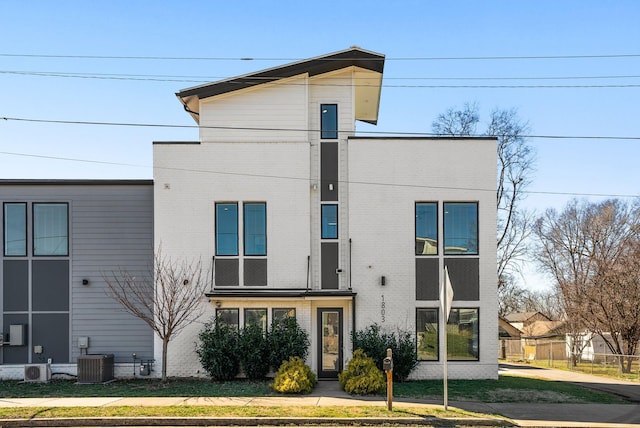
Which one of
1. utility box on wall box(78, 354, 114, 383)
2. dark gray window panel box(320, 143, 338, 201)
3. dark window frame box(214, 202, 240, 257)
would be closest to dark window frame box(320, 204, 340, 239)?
dark gray window panel box(320, 143, 338, 201)

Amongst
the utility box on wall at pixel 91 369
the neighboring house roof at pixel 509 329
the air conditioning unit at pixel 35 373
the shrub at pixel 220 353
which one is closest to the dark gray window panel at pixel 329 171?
the shrub at pixel 220 353

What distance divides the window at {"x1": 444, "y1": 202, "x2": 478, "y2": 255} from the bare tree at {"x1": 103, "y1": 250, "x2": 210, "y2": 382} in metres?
7.69

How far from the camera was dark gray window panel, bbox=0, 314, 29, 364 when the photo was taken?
19.8 meters

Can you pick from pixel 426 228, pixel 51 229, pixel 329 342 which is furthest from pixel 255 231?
pixel 51 229

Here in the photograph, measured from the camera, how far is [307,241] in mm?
19906

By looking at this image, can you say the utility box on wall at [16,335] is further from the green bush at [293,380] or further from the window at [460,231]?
the window at [460,231]

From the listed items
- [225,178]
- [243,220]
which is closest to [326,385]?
[243,220]

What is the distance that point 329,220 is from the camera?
20.2m

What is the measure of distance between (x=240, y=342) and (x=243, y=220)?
381cm

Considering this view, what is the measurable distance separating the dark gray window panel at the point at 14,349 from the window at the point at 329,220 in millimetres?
9911

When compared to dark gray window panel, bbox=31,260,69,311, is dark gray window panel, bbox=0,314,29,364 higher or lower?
lower

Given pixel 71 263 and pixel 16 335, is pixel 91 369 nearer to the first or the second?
pixel 16 335

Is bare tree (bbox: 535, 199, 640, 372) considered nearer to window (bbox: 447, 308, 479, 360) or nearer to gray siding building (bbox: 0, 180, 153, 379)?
window (bbox: 447, 308, 479, 360)

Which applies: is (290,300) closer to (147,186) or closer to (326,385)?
(326,385)
